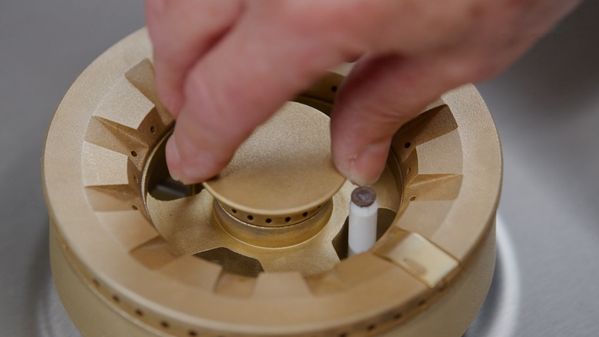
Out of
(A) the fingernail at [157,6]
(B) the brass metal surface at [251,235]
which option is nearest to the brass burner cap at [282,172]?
(B) the brass metal surface at [251,235]

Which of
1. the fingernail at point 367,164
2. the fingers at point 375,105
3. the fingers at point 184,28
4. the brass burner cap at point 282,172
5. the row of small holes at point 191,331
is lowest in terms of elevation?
the row of small holes at point 191,331

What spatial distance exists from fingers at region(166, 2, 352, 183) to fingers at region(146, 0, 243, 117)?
0.01m

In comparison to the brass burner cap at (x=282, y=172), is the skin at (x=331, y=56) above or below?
above

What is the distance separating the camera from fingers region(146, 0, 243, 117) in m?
0.54

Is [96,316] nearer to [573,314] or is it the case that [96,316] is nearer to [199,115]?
[199,115]

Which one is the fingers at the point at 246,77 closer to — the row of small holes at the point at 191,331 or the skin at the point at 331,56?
the skin at the point at 331,56

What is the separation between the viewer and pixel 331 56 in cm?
49

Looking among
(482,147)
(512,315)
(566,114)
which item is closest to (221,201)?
(482,147)

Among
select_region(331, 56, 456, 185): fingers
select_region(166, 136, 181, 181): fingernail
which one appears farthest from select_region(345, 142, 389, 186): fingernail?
select_region(166, 136, 181, 181): fingernail

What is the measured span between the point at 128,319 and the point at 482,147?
279mm

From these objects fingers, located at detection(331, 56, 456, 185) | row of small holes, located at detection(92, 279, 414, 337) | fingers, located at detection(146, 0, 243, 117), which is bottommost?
row of small holes, located at detection(92, 279, 414, 337)

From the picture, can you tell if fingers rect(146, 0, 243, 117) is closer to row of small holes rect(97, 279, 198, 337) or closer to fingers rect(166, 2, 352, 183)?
fingers rect(166, 2, 352, 183)

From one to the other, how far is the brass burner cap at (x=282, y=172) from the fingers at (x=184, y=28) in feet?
0.30

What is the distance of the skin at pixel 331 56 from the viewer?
0.47m
